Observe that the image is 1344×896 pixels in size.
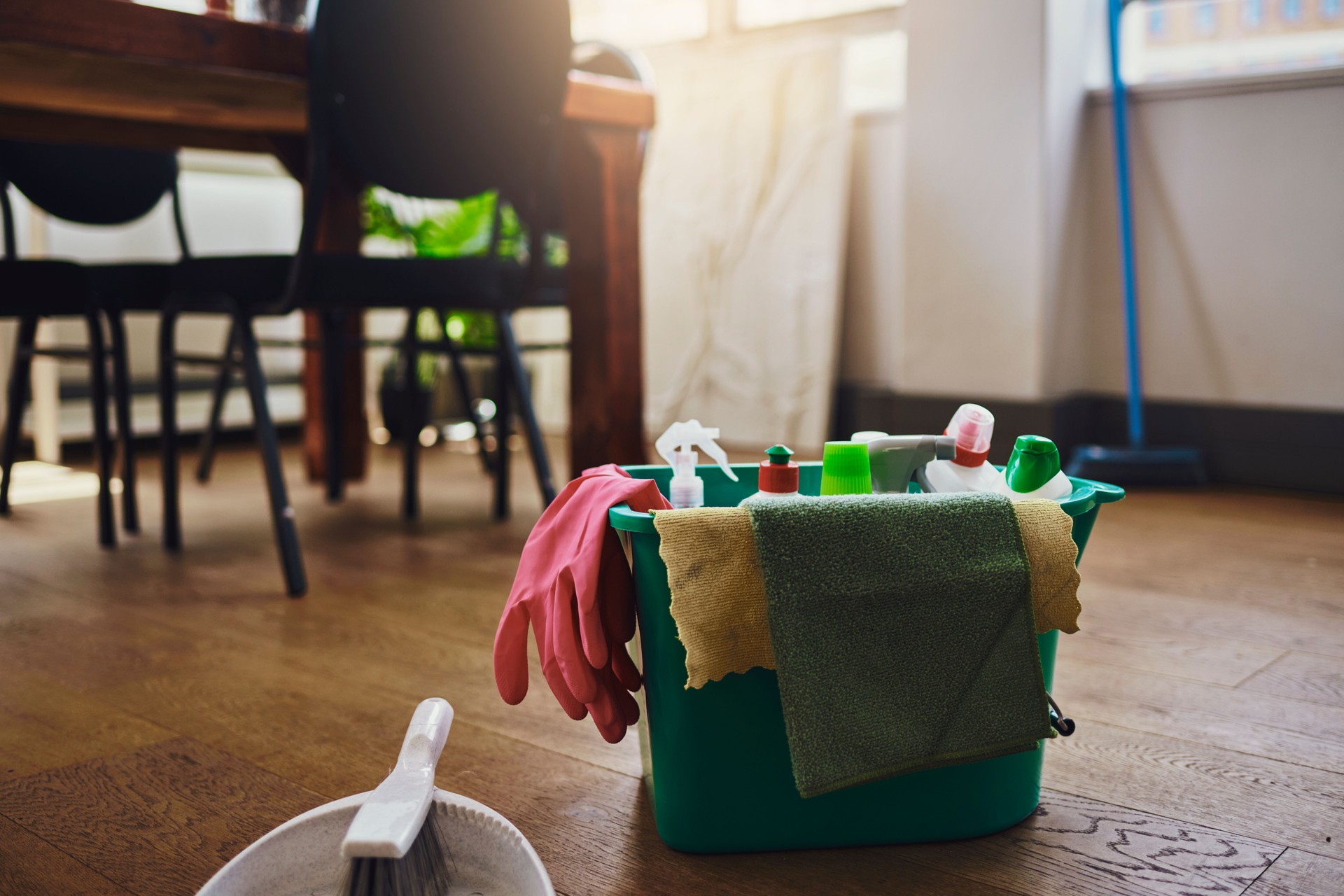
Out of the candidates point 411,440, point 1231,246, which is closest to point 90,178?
point 411,440

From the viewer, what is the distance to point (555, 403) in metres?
3.60

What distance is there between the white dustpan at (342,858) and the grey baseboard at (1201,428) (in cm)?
208

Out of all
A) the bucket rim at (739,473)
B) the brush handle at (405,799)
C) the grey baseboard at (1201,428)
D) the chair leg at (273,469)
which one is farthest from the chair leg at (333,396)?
the brush handle at (405,799)

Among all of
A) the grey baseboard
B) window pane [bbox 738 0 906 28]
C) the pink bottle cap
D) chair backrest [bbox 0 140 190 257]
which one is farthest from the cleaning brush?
window pane [bbox 738 0 906 28]

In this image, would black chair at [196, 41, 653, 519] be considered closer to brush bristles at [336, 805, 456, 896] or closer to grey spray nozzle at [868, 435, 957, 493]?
grey spray nozzle at [868, 435, 957, 493]

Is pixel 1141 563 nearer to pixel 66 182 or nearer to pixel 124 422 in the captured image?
pixel 124 422

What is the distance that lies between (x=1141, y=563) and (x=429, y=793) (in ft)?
4.63

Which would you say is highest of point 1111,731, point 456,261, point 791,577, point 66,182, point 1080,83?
point 1080,83

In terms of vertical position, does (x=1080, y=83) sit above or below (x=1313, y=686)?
above

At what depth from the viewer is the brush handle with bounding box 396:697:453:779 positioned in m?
0.76

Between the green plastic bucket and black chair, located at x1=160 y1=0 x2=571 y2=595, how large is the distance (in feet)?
3.05

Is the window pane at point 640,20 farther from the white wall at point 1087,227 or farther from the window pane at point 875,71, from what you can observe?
the white wall at point 1087,227

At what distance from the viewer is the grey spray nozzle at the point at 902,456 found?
92cm

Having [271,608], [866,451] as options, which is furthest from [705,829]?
[271,608]
